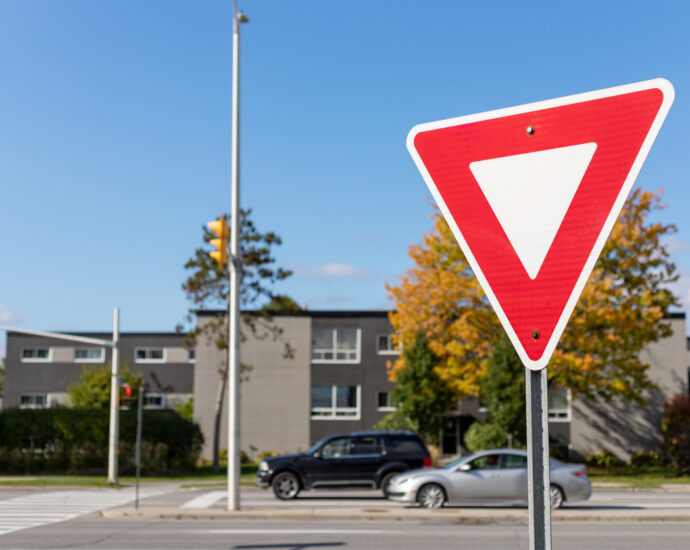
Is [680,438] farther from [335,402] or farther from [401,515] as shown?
[401,515]

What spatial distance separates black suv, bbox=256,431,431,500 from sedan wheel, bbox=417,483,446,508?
3.49m

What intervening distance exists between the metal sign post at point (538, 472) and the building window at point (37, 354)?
66245 millimetres

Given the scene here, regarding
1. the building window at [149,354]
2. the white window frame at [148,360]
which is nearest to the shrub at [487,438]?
the white window frame at [148,360]

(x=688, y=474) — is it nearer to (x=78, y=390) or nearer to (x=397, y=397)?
(x=397, y=397)

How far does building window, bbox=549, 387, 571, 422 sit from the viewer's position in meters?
45.2

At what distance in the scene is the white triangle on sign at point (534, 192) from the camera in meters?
2.28

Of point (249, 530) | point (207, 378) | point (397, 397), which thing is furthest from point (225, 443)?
point (249, 530)

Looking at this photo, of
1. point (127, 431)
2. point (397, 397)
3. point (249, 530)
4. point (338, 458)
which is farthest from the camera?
point (397, 397)

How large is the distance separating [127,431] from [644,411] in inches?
1127

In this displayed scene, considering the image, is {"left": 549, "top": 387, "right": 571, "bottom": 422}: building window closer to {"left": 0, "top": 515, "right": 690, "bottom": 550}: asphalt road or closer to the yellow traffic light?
{"left": 0, "top": 515, "right": 690, "bottom": 550}: asphalt road

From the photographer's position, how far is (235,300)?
19609mm

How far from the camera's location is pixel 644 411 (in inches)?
1806

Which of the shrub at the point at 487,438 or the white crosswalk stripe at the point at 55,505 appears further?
the shrub at the point at 487,438

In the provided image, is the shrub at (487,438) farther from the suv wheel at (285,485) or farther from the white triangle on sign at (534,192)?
the white triangle on sign at (534,192)
